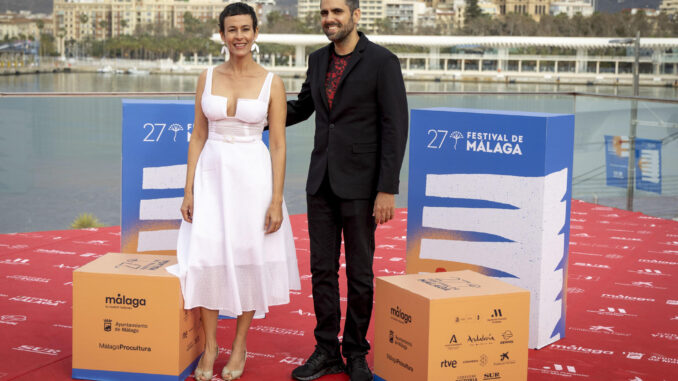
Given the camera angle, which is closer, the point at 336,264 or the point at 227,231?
the point at 227,231

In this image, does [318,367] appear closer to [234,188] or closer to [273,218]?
[273,218]

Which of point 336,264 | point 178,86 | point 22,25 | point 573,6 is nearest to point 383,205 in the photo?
point 336,264

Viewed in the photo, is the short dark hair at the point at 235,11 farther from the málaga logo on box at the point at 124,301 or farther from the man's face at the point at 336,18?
the málaga logo on box at the point at 124,301

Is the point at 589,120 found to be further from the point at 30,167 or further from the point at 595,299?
the point at 30,167

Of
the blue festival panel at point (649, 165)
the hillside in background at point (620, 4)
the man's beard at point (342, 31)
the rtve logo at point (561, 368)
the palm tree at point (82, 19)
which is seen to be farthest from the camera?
the hillside in background at point (620, 4)

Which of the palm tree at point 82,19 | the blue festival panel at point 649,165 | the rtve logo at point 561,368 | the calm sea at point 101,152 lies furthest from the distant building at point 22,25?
the rtve logo at point 561,368

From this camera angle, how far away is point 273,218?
237cm

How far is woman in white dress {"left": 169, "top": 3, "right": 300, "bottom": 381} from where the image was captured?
7.64ft

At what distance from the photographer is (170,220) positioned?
3146mm

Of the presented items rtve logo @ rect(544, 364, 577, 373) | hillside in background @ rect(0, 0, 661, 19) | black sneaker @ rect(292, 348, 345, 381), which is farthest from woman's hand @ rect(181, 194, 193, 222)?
hillside in background @ rect(0, 0, 661, 19)

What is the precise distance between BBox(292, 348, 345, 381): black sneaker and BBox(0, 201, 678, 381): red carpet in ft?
0.11

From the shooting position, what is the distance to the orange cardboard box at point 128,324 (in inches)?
91.4

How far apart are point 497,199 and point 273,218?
35.1 inches

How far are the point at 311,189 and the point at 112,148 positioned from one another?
421 cm
